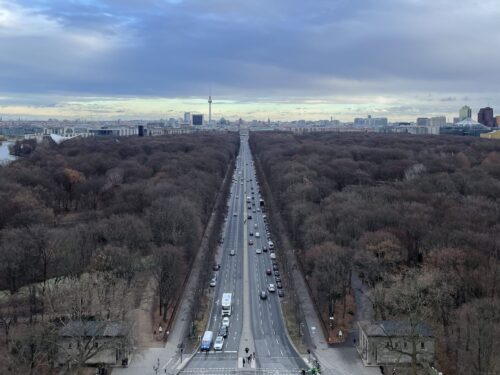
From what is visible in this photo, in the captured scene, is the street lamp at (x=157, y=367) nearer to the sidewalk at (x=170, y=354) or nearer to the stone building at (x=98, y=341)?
the sidewalk at (x=170, y=354)

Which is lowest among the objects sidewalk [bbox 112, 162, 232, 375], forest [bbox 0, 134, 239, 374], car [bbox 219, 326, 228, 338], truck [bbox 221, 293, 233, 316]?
sidewalk [bbox 112, 162, 232, 375]

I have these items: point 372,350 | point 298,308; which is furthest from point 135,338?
point 372,350

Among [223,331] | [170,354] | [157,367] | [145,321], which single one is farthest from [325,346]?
[145,321]

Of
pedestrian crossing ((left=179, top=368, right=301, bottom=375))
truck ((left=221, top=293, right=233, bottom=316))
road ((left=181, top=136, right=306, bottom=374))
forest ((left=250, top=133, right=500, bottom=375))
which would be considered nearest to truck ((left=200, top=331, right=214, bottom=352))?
road ((left=181, top=136, right=306, bottom=374))

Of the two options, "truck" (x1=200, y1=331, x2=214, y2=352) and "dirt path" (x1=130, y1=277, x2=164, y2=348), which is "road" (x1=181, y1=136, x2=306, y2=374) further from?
"dirt path" (x1=130, y1=277, x2=164, y2=348)

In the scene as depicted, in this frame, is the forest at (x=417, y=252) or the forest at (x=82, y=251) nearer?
the forest at (x=417, y=252)

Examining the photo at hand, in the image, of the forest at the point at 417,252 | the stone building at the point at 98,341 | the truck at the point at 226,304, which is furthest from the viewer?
the truck at the point at 226,304

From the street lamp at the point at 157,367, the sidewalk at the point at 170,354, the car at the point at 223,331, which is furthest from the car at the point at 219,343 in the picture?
the street lamp at the point at 157,367
